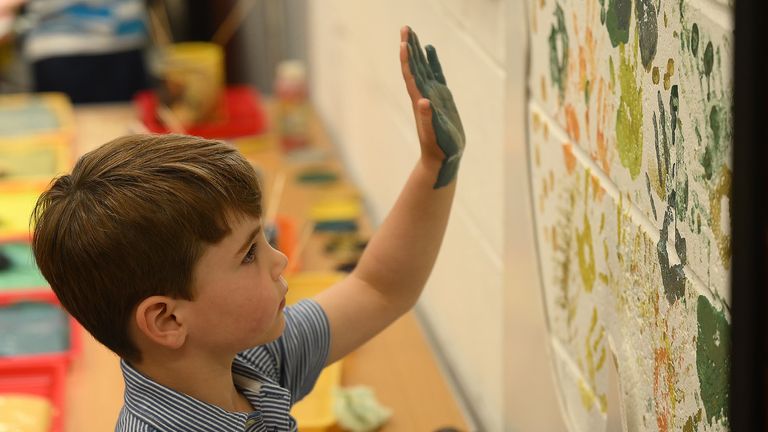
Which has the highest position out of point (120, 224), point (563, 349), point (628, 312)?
point (120, 224)

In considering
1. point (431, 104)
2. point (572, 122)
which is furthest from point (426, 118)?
point (572, 122)

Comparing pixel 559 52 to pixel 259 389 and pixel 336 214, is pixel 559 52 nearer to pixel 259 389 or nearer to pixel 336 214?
pixel 259 389

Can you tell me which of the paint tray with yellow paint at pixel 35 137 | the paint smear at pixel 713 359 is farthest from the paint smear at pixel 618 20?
the paint tray with yellow paint at pixel 35 137

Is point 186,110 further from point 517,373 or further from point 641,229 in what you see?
point 641,229

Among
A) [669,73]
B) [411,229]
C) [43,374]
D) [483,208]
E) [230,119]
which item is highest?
[669,73]

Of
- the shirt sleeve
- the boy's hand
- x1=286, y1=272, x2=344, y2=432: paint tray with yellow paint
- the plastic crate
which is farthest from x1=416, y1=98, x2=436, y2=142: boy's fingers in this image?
the plastic crate

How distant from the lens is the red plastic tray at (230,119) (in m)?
2.31

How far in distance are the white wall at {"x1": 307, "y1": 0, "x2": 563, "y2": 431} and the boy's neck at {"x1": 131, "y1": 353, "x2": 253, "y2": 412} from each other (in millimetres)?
325

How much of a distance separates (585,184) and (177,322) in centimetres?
36

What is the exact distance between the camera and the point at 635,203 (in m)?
0.81

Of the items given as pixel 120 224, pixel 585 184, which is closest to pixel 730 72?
pixel 585 184

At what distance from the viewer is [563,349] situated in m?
1.03

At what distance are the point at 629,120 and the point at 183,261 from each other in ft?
1.17

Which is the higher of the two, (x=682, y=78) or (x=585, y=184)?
(x=682, y=78)
